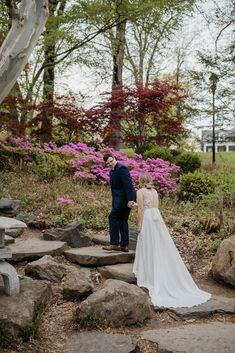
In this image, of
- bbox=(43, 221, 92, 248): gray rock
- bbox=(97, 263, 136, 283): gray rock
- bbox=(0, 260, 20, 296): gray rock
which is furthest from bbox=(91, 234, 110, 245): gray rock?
bbox=(0, 260, 20, 296): gray rock

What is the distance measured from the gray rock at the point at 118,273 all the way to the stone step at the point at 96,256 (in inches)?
5.2

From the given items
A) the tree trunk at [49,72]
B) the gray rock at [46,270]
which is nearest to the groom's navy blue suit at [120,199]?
the gray rock at [46,270]

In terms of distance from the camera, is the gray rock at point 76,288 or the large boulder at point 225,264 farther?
the large boulder at point 225,264

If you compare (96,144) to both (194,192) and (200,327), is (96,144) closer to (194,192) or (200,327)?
(194,192)

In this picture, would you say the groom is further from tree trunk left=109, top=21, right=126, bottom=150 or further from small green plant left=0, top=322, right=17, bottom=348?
tree trunk left=109, top=21, right=126, bottom=150

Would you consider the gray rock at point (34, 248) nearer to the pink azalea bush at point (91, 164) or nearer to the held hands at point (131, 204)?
the held hands at point (131, 204)

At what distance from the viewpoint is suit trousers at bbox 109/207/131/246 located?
6773mm

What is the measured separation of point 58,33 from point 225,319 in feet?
33.5

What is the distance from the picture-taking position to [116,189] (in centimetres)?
679

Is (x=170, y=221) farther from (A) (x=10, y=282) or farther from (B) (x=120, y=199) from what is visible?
(A) (x=10, y=282)

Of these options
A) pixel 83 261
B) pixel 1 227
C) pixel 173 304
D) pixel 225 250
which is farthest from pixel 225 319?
pixel 1 227

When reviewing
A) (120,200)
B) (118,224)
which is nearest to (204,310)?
(118,224)

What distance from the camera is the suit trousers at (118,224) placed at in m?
6.77

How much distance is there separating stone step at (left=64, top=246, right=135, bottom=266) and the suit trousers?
21cm
